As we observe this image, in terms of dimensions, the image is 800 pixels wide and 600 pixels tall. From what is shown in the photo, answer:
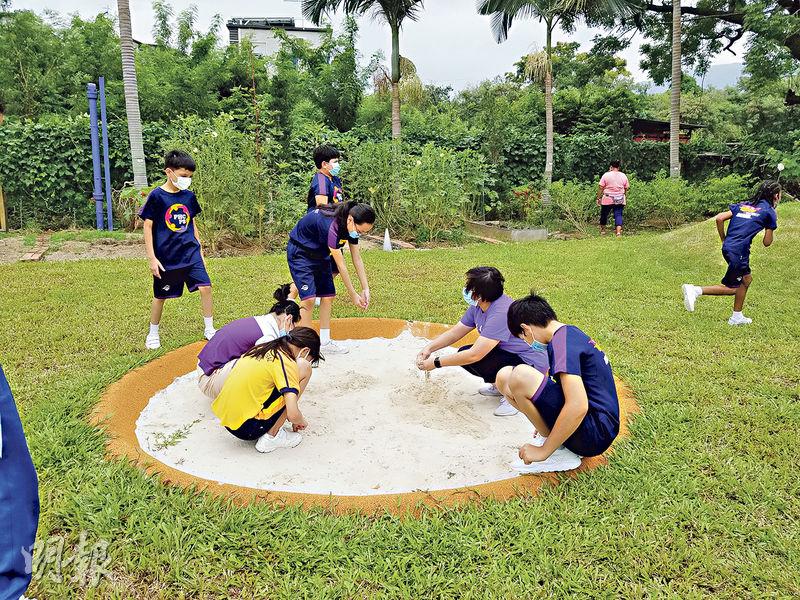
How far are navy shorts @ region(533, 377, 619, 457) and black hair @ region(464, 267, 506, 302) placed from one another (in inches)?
37.9

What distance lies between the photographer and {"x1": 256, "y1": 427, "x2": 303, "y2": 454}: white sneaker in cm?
326

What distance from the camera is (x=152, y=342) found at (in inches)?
185

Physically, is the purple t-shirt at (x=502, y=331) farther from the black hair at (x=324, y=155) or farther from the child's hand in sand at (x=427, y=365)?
the black hair at (x=324, y=155)

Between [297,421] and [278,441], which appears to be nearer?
[297,421]

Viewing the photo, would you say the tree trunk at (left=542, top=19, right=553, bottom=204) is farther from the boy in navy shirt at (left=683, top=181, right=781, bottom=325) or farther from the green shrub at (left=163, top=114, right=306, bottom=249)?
the boy in navy shirt at (left=683, top=181, right=781, bottom=325)

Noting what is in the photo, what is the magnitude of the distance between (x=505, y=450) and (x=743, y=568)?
52.0 inches

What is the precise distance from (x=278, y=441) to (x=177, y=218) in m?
2.30

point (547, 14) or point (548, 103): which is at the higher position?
point (547, 14)

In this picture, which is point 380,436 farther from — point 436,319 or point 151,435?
point 436,319

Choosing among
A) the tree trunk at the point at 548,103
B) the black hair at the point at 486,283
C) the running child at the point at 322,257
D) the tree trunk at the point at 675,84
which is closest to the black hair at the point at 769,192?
the black hair at the point at 486,283

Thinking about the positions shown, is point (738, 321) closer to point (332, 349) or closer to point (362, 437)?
point (332, 349)

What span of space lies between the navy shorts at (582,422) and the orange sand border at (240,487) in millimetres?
209

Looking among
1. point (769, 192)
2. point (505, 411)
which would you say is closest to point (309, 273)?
point (505, 411)

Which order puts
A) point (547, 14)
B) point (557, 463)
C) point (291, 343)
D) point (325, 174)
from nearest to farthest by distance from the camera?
point (557, 463), point (291, 343), point (325, 174), point (547, 14)
